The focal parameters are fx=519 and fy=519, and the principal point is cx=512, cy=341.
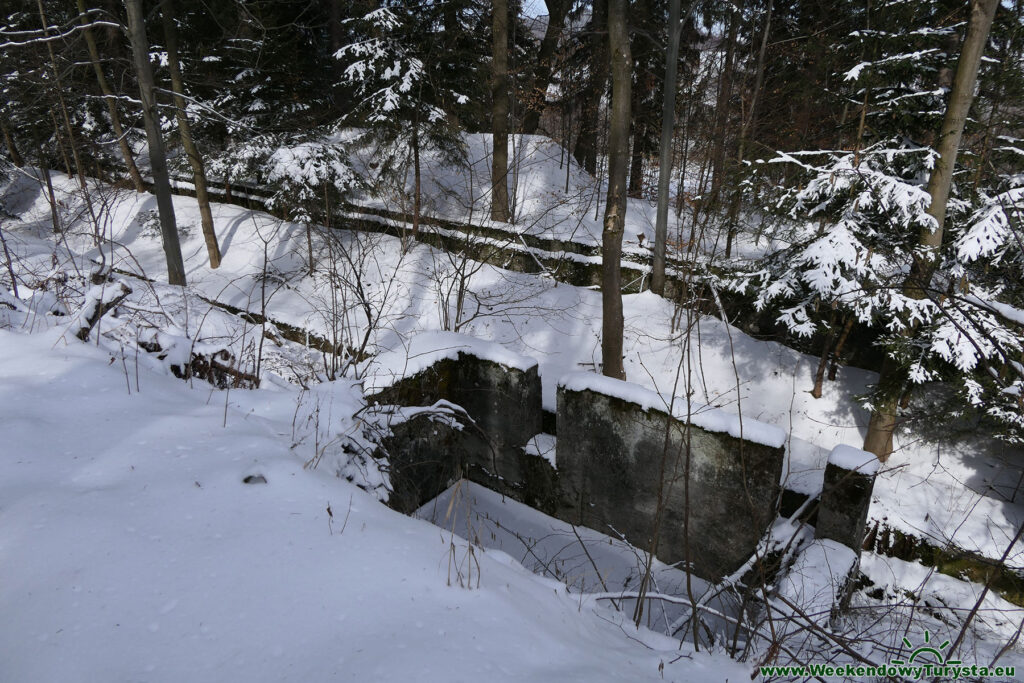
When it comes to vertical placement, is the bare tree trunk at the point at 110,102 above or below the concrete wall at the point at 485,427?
above

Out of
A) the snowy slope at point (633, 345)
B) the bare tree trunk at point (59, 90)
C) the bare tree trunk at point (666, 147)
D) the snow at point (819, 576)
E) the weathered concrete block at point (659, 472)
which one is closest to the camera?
the snow at point (819, 576)

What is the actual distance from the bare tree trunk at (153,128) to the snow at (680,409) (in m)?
8.27

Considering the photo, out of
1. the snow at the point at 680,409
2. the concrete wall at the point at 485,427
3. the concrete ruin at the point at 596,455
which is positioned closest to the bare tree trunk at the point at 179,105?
the concrete wall at the point at 485,427

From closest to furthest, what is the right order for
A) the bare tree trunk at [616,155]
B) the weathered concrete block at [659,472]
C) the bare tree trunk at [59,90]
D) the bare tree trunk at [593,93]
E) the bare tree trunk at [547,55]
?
the weathered concrete block at [659,472], the bare tree trunk at [616,155], the bare tree trunk at [59,90], the bare tree trunk at [593,93], the bare tree trunk at [547,55]

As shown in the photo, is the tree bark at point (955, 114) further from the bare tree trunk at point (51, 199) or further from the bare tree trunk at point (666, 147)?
the bare tree trunk at point (51, 199)

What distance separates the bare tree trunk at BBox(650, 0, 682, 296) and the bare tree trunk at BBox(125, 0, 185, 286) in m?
8.55

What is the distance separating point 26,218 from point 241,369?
19862 millimetres

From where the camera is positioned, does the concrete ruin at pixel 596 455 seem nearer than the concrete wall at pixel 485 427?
Yes

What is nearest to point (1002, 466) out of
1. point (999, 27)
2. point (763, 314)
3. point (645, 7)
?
point (763, 314)

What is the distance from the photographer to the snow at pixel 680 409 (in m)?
4.84

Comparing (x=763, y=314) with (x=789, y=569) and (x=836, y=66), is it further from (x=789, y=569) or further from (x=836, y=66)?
(x=789, y=569)

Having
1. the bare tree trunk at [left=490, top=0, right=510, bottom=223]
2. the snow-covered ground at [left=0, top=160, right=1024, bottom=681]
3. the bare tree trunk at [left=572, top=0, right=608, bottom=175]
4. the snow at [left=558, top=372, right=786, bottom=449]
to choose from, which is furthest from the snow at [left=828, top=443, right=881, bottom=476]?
the bare tree trunk at [left=572, top=0, right=608, bottom=175]

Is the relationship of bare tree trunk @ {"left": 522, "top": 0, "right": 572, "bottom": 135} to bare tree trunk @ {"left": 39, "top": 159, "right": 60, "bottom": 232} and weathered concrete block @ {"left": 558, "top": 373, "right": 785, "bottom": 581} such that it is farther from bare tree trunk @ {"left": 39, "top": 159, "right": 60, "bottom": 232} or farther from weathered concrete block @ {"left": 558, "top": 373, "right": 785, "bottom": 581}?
weathered concrete block @ {"left": 558, "top": 373, "right": 785, "bottom": 581}

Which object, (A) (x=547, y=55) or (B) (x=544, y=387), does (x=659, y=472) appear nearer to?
(B) (x=544, y=387)
